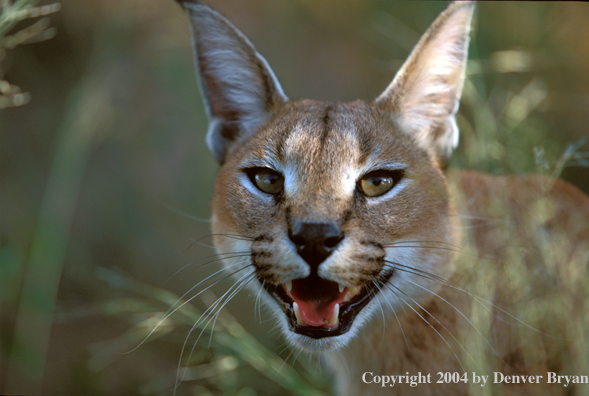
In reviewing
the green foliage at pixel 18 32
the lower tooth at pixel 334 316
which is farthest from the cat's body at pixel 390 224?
the green foliage at pixel 18 32

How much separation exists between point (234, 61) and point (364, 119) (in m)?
0.62

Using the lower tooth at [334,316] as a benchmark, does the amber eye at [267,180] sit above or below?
above

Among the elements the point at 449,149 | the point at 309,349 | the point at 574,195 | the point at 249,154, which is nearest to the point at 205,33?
the point at 249,154

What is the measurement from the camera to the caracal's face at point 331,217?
5.44 feet

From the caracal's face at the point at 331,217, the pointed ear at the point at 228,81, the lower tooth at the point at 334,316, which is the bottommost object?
the lower tooth at the point at 334,316

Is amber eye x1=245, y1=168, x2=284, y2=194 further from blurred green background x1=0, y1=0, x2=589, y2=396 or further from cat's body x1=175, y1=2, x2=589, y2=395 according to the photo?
blurred green background x1=0, y1=0, x2=589, y2=396

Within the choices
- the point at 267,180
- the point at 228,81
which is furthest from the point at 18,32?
the point at 267,180

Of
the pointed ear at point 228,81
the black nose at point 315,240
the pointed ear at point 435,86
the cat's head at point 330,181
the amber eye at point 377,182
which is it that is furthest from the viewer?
the pointed ear at point 228,81

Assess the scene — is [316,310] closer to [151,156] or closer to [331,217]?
[331,217]

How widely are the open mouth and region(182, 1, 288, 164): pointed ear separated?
2.70 ft

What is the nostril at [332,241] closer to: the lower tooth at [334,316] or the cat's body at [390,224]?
the cat's body at [390,224]

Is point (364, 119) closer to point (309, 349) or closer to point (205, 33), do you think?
point (205, 33)

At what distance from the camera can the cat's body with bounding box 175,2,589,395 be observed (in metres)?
1.77

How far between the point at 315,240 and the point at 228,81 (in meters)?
0.98
